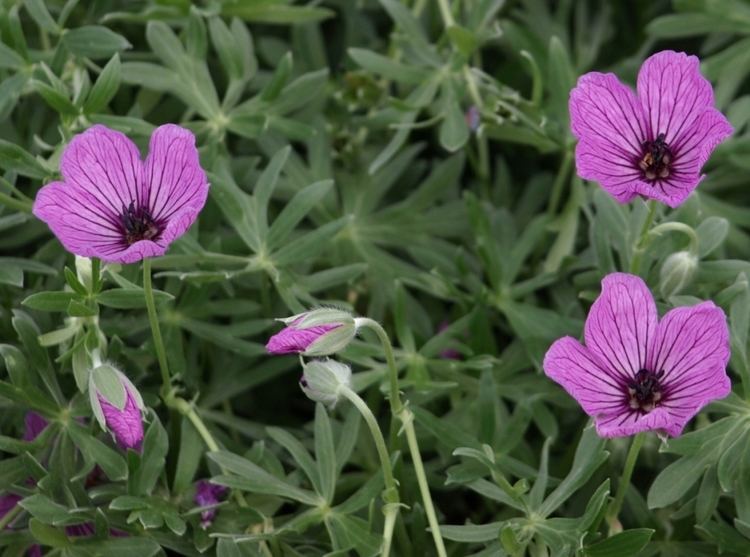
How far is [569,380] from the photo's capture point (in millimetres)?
1080

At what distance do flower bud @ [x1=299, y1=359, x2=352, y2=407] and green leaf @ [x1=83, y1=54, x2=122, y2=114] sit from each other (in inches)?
16.7

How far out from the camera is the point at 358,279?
1592mm

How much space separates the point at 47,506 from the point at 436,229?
0.70m

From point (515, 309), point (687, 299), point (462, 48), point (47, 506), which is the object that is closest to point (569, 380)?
point (687, 299)

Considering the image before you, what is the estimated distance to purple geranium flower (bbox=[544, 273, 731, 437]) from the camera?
3.50 feet

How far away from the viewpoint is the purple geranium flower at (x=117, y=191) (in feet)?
3.72

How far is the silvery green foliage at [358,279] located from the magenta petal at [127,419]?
0.07 metres

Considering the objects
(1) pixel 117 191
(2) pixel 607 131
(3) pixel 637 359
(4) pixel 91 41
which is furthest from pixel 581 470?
(4) pixel 91 41

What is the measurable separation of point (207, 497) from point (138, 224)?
313 millimetres

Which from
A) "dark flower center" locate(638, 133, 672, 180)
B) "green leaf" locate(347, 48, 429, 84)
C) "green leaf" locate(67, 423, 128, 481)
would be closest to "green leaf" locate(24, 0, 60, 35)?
"green leaf" locate(347, 48, 429, 84)

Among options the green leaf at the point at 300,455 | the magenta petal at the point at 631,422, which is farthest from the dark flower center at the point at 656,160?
the green leaf at the point at 300,455

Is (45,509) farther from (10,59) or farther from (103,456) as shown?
(10,59)

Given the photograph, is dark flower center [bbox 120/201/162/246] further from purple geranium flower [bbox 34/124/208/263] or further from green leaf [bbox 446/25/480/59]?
green leaf [bbox 446/25/480/59]

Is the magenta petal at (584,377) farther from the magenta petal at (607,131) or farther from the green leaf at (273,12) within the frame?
the green leaf at (273,12)
